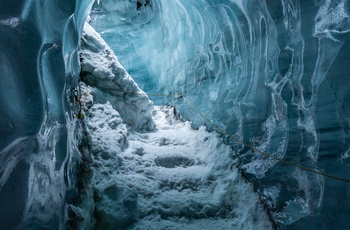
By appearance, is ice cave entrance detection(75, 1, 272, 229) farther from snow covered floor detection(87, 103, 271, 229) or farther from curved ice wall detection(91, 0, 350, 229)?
curved ice wall detection(91, 0, 350, 229)

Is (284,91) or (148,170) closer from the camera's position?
(284,91)

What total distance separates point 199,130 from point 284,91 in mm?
2362

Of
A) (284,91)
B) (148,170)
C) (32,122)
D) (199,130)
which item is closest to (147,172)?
(148,170)

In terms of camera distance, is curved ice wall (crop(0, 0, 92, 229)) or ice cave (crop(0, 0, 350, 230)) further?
ice cave (crop(0, 0, 350, 230))

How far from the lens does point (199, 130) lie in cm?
475

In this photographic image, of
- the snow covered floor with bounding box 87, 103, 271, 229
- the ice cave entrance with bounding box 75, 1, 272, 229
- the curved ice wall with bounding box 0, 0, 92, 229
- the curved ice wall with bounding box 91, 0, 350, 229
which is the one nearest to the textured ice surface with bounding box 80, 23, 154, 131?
the ice cave entrance with bounding box 75, 1, 272, 229

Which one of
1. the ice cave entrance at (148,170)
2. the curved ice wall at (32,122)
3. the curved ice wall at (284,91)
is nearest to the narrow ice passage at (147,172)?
the ice cave entrance at (148,170)

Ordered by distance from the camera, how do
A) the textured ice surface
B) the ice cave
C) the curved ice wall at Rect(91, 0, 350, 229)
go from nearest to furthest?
the ice cave, the curved ice wall at Rect(91, 0, 350, 229), the textured ice surface

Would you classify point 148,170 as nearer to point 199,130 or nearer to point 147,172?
point 147,172

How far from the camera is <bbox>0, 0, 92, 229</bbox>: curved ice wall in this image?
116 centimetres

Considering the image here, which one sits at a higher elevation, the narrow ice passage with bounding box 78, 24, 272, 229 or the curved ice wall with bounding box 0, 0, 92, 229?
the curved ice wall with bounding box 0, 0, 92, 229

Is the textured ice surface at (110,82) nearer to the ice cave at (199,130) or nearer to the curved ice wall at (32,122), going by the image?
the ice cave at (199,130)

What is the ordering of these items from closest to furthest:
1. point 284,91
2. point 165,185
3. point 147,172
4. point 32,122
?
point 32,122 → point 284,91 → point 165,185 → point 147,172

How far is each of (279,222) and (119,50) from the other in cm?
899
